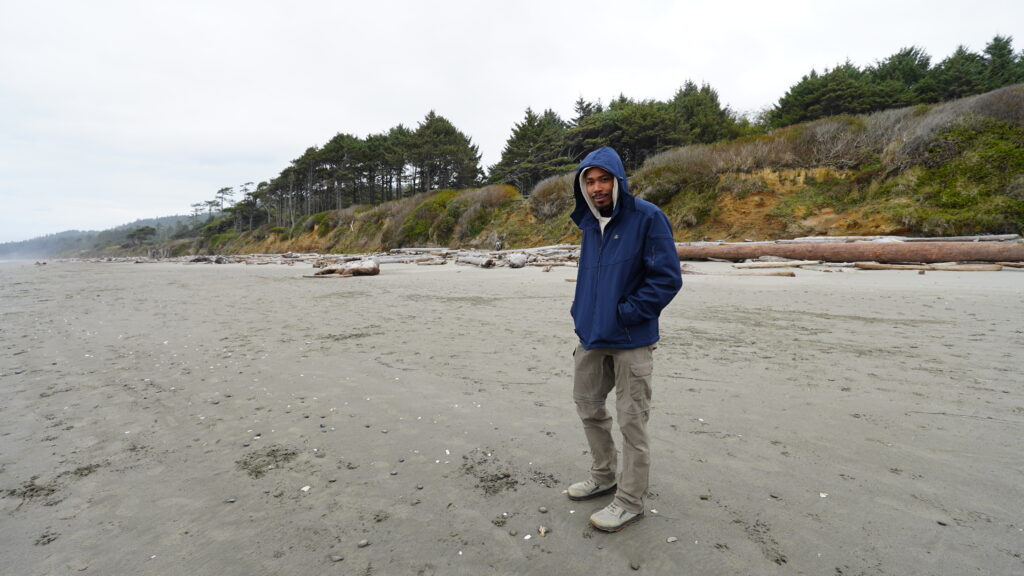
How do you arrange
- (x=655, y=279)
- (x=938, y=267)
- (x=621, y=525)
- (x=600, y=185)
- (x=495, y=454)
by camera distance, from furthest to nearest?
(x=938, y=267)
(x=495, y=454)
(x=600, y=185)
(x=655, y=279)
(x=621, y=525)

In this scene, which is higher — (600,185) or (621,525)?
(600,185)

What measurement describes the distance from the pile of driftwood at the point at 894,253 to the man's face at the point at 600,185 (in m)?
11.4

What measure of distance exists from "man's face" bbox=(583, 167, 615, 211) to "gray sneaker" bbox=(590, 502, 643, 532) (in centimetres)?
153

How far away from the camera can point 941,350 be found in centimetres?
414

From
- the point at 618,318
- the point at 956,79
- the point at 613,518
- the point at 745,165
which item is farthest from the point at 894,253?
the point at 956,79

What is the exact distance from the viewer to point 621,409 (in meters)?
2.08

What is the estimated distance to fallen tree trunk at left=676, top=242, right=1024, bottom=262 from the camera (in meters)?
10.4

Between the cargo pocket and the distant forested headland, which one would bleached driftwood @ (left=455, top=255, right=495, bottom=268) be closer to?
the distant forested headland

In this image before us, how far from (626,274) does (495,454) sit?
141 centimetres

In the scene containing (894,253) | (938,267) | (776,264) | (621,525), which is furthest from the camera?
(776,264)

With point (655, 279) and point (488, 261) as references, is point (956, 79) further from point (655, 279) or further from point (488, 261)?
point (655, 279)

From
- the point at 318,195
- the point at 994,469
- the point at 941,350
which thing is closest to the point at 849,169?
the point at 941,350

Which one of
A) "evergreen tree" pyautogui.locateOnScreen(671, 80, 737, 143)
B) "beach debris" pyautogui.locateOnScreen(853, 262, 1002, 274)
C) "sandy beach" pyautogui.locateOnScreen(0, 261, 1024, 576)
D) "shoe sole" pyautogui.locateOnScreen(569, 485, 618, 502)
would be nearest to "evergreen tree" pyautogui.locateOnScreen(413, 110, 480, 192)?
"evergreen tree" pyautogui.locateOnScreen(671, 80, 737, 143)

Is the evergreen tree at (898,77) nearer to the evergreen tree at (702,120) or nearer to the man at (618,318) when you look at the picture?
the evergreen tree at (702,120)
